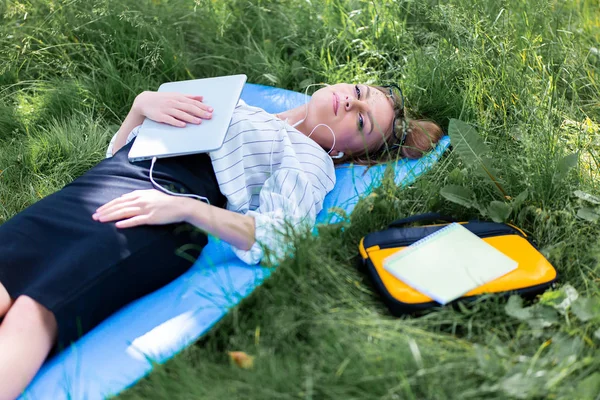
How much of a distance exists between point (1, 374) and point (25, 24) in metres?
2.73

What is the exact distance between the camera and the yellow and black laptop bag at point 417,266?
2129 mm

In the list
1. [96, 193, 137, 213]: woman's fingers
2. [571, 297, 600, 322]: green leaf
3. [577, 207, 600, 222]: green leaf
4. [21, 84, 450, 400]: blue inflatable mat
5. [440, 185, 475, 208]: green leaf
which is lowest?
[21, 84, 450, 400]: blue inflatable mat

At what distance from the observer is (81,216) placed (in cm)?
238

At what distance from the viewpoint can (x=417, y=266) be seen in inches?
88.9

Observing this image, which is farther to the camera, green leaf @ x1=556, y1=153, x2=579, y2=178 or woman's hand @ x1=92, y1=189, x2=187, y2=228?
green leaf @ x1=556, y1=153, x2=579, y2=178

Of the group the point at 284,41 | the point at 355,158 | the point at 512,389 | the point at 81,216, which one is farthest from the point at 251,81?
the point at 512,389

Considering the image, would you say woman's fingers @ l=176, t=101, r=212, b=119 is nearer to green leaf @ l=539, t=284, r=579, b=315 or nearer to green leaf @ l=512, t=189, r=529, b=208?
green leaf @ l=512, t=189, r=529, b=208

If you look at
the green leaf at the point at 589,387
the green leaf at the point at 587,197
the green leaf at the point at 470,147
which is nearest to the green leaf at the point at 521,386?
the green leaf at the point at 589,387

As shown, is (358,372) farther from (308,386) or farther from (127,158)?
(127,158)

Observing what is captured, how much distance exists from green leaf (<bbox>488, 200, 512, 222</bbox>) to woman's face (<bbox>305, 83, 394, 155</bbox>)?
0.68 meters

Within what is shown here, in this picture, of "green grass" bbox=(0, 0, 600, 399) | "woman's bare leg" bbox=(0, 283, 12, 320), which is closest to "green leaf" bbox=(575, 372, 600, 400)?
"green grass" bbox=(0, 0, 600, 399)

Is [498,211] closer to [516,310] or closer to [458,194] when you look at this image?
[458,194]

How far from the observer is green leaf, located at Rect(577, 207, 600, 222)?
2.46 meters

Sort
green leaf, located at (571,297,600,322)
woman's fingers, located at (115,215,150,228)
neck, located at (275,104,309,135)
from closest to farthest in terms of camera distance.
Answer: green leaf, located at (571,297,600,322) → woman's fingers, located at (115,215,150,228) → neck, located at (275,104,309,135)
